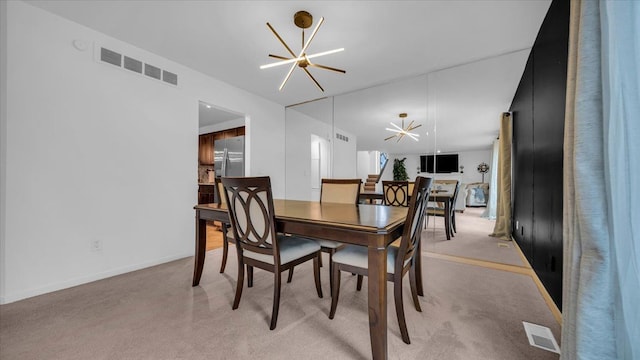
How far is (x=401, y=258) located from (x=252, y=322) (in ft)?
3.47

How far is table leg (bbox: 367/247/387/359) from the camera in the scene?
118cm

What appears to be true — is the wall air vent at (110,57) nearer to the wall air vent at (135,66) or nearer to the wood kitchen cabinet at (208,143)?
the wall air vent at (135,66)

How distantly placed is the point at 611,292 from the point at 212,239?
419 cm

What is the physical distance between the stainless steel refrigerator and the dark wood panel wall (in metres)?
4.03

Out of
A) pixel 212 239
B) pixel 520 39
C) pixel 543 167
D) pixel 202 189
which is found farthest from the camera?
pixel 202 189

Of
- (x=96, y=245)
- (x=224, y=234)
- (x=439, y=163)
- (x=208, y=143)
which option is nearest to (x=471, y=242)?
(x=439, y=163)

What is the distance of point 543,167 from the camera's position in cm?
203

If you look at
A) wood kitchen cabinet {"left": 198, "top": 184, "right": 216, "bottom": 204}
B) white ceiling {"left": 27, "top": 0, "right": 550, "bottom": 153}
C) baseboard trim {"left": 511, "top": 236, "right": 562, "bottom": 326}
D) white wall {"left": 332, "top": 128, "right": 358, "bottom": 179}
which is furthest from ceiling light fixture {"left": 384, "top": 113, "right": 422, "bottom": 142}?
wood kitchen cabinet {"left": 198, "top": 184, "right": 216, "bottom": 204}

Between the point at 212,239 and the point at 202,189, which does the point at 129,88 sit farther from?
the point at 202,189

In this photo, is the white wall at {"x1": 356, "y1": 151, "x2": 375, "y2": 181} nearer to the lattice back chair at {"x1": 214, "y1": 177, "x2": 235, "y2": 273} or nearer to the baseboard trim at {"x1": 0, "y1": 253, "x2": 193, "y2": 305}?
the lattice back chair at {"x1": 214, "y1": 177, "x2": 235, "y2": 273}

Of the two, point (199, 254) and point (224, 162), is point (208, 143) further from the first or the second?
point (199, 254)

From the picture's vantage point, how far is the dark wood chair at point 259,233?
1.52 m

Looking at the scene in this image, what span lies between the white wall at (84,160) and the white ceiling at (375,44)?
34 centimetres

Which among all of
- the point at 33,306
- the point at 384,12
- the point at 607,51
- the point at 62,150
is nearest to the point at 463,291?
the point at 607,51
